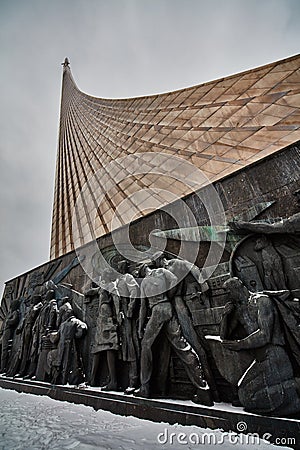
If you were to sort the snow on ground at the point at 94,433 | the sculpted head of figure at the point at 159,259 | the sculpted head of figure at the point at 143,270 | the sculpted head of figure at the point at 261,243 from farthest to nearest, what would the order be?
the sculpted head of figure at the point at 143,270 < the sculpted head of figure at the point at 159,259 < the sculpted head of figure at the point at 261,243 < the snow on ground at the point at 94,433

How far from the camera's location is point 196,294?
3.24 meters

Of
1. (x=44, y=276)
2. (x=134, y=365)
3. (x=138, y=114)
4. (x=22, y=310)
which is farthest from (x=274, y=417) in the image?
(x=138, y=114)

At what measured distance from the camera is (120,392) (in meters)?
3.45

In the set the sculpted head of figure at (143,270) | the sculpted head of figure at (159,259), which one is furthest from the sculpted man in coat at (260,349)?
the sculpted head of figure at (143,270)

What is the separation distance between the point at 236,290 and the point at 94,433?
1752 millimetres

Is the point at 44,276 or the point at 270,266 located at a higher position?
the point at 44,276

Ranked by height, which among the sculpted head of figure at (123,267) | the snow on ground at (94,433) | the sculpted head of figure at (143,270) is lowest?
the snow on ground at (94,433)

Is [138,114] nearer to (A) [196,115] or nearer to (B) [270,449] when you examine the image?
(A) [196,115]

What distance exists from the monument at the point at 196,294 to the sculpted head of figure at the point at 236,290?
11mm

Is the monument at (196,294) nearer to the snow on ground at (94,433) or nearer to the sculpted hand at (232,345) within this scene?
the sculpted hand at (232,345)

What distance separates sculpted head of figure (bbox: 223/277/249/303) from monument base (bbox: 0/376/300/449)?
94cm

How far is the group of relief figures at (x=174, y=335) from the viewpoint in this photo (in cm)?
237

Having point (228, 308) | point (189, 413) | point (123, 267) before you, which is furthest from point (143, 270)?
point (189, 413)

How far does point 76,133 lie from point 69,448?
55.2 feet
